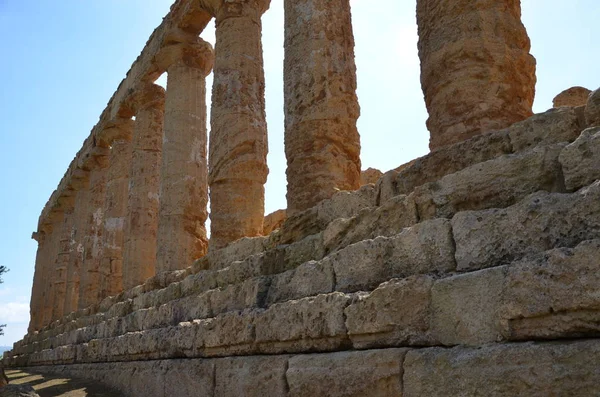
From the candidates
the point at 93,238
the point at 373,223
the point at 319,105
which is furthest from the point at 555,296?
the point at 93,238

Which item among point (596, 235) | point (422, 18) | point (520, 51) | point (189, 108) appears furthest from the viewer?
point (189, 108)

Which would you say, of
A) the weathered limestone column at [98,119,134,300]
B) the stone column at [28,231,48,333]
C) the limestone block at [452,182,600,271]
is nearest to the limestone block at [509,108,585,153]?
the limestone block at [452,182,600,271]

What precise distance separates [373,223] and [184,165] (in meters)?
7.86

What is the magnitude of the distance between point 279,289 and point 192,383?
167cm

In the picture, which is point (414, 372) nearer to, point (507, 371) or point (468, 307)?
point (468, 307)

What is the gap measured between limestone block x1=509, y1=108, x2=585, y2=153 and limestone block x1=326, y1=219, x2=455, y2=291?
83 cm

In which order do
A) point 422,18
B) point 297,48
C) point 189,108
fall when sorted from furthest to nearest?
1. point 189,108
2. point 297,48
3. point 422,18

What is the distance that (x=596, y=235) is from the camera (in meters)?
2.75

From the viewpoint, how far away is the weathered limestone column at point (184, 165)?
36.4ft

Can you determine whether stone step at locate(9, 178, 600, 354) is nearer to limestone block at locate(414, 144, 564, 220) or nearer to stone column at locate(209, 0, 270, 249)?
limestone block at locate(414, 144, 564, 220)

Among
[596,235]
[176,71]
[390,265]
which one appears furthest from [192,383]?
[176,71]

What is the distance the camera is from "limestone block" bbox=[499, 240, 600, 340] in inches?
102

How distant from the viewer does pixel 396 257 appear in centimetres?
385

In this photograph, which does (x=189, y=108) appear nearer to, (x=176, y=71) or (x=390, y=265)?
(x=176, y=71)
